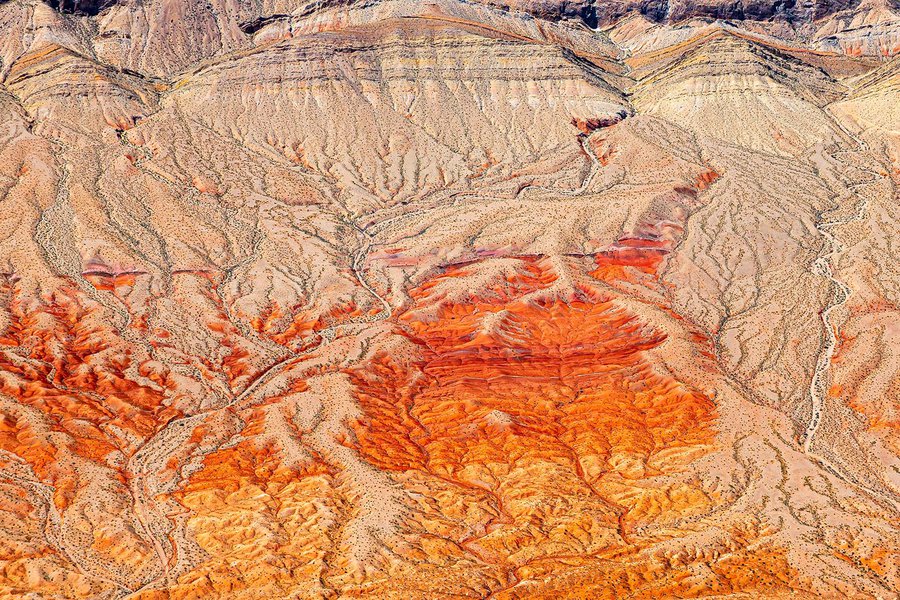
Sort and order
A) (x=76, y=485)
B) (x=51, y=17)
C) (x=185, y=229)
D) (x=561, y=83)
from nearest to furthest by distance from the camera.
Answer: (x=76, y=485) → (x=185, y=229) → (x=561, y=83) → (x=51, y=17)

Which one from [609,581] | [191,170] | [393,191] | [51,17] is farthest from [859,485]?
[51,17]

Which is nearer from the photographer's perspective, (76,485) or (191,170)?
(76,485)

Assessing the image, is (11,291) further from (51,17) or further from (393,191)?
(51,17)

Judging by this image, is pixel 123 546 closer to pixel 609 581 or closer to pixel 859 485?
pixel 609 581

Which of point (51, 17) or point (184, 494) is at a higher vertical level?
point (51, 17)

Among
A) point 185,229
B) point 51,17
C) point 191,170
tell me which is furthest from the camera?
point 51,17

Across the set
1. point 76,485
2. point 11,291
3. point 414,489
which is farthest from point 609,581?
point 11,291
